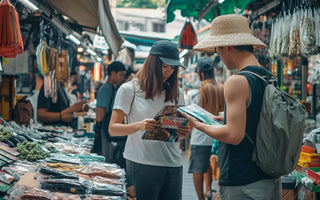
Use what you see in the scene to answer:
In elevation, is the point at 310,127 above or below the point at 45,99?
below

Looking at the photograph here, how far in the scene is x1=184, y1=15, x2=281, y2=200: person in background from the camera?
2410 mm

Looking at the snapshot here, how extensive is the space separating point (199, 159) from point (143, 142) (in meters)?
3.08

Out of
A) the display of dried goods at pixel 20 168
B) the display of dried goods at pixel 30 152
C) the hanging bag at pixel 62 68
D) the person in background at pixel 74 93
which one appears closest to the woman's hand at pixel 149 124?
the display of dried goods at pixel 20 168

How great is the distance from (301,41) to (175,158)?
2.29 meters

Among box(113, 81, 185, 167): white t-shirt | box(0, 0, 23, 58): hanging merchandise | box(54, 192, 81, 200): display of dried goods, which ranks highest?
box(0, 0, 23, 58): hanging merchandise

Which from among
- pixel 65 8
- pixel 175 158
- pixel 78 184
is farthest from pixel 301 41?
pixel 65 8

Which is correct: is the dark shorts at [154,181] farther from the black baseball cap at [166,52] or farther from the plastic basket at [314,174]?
the plastic basket at [314,174]

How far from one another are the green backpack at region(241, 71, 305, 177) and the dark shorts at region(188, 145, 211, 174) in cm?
368

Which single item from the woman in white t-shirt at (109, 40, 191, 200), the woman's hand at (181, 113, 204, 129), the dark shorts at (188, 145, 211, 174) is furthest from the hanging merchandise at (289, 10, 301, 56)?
the woman's hand at (181, 113, 204, 129)

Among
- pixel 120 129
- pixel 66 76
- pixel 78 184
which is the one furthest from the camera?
pixel 66 76

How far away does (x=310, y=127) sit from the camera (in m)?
5.93

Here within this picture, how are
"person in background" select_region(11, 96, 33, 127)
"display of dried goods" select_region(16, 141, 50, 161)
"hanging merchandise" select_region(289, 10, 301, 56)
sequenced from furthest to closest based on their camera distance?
1. "person in background" select_region(11, 96, 33, 127)
2. "hanging merchandise" select_region(289, 10, 301, 56)
3. "display of dried goods" select_region(16, 141, 50, 161)

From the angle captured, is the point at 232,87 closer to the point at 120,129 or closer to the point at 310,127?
the point at 120,129

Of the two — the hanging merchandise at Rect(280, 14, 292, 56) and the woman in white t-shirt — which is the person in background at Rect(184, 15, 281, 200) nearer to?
the woman in white t-shirt
